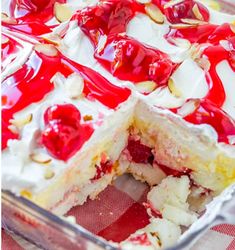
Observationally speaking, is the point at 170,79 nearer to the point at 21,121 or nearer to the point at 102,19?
the point at 102,19

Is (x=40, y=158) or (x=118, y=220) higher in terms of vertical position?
(x=40, y=158)

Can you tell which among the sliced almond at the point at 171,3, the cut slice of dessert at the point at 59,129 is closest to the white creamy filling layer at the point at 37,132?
the cut slice of dessert at the point at 59,129

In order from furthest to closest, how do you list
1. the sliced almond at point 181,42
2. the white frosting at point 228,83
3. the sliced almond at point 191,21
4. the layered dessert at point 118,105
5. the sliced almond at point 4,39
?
the sliced almond at point 191,21 → the sliced almond at point 181,42 → the sliced almond at point 4,39 → the white frosting at point 228,83 → the layered dessert at point 118,105

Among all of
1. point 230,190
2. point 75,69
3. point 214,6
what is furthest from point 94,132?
point 214,6

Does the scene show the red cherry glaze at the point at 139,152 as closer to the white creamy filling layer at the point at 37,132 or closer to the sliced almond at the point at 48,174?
the white creamy filling layer at the point at 37,132

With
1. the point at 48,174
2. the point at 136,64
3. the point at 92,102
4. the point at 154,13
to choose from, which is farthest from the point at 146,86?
the point at 48,174

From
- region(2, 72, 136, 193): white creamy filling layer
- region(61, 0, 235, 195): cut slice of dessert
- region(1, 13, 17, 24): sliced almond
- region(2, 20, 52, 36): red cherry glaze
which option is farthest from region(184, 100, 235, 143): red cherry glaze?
region(1, 13, 17, 24): sliced almond
